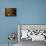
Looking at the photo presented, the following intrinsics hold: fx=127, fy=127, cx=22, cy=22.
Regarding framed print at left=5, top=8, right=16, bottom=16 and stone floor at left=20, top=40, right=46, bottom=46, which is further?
framed print at left=5, top=8, right=16, bottom=16

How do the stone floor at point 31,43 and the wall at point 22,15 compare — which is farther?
the wall at point 22,15

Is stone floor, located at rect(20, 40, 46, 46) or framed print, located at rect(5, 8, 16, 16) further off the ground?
framed print, located at rect(5, 8, 16, 16)

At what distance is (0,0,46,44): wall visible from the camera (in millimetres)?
4082

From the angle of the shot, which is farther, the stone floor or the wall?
the wall

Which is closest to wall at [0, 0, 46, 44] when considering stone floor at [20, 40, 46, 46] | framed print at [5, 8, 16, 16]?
framed print at [5, 8, 16, 16]

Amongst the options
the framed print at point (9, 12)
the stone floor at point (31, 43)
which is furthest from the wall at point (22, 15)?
the stone floor at point (31, 43)

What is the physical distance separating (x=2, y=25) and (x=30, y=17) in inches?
37.1

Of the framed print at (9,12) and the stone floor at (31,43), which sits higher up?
the framed print at (9,12)

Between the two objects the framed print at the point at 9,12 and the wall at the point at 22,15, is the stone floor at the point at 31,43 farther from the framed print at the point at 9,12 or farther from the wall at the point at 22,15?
the framed print at the point at 9,12

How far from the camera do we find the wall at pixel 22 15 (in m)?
4.08

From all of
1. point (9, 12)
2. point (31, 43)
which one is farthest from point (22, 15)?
point (31, 43)

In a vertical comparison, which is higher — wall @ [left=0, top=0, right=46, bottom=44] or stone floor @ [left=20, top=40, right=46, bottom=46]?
wall @ [left=0, top=0, right=46, bottom=44]

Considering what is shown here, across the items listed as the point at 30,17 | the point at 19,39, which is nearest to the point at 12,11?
the point at 30,17

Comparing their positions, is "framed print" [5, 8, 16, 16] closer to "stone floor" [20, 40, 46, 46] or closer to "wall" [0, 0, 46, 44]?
"wall" [0, 0, 46, 44]
